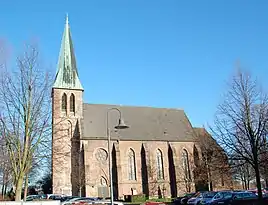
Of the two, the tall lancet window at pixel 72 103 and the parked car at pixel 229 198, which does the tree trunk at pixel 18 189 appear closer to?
the parked car at pixel 229 198

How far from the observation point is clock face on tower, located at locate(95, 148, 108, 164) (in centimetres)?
4512

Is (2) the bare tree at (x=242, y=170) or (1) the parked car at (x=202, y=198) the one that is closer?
(2) the bare tree at (x=242, y=170)

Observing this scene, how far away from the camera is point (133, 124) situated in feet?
166

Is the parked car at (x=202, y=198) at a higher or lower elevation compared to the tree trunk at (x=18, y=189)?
lower

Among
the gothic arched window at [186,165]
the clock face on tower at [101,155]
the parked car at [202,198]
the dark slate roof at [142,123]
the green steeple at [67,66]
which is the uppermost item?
the green steeple at [67,66]

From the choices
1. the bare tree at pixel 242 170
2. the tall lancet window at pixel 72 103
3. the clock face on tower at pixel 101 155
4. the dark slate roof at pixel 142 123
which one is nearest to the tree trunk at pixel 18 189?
the bare tree at pixel 242 170

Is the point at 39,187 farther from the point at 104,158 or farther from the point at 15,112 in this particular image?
the point at 15,112

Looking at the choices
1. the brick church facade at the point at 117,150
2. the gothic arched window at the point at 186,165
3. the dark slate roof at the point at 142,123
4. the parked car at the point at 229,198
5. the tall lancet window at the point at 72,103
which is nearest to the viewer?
the parked car at the point at 229,198

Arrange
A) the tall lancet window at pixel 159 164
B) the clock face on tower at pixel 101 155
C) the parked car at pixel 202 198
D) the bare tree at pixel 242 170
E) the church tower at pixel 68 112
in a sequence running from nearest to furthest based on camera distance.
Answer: the bare tree at pixel 242 170
the parked car at pixel 202 198
the church tower at pixel 68 112
the clock face on tower at pixel 101 155
the tall lancet window at pixel 159 164

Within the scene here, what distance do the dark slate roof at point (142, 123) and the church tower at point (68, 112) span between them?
73.5 inches

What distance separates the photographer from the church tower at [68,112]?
42.6 meters

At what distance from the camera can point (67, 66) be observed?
4856 centimetres

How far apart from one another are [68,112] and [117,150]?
930 centimetres

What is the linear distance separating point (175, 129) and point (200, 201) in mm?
24004
